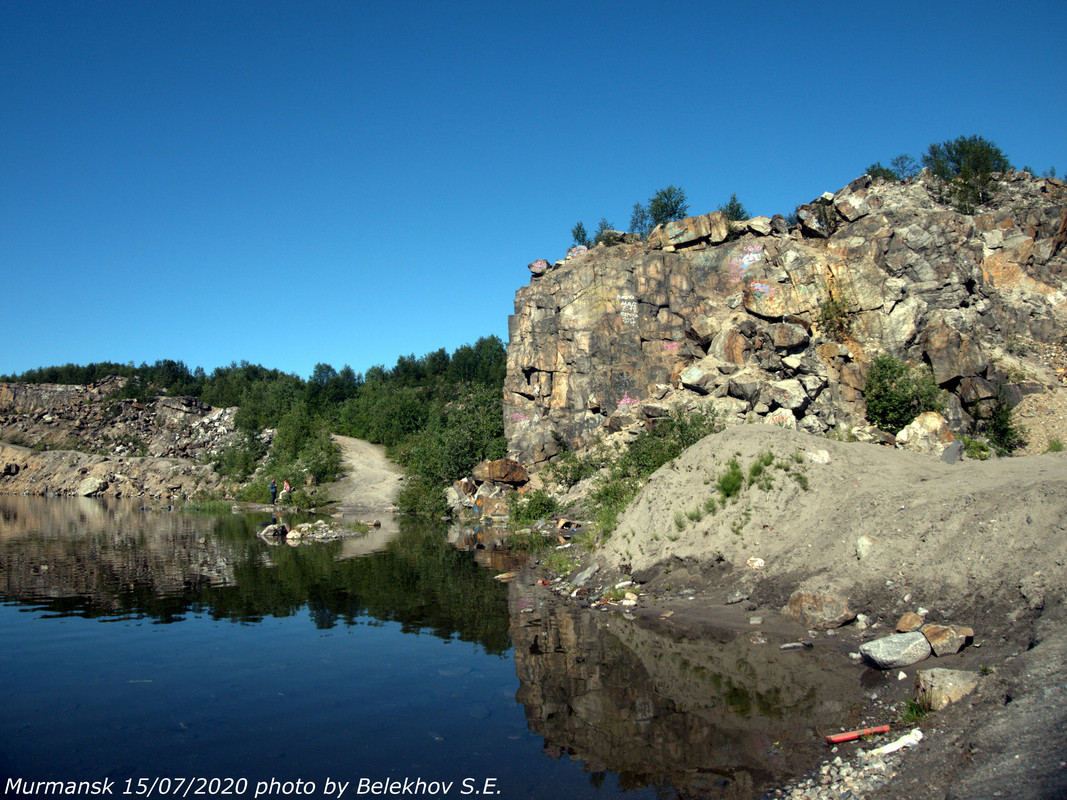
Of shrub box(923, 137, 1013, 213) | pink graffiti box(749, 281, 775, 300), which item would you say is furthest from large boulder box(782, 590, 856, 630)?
shrub box(923, 137, 1013, 213)

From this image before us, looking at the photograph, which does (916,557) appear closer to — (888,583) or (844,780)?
(888,583)

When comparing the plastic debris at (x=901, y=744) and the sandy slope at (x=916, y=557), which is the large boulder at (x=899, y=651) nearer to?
the sandy slope at (x=916, y=557)

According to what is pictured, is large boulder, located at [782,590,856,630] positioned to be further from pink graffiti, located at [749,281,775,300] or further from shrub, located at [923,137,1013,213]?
shrub, located at [923,137,1013,213]

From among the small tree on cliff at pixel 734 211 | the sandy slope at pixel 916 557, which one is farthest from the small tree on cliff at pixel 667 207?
the sandy slope at pixel 916 557

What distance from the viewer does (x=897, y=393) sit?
28141mm

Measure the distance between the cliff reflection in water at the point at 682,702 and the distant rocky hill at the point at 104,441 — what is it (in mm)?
49381

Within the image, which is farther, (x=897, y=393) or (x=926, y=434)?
(x=897, y=393)

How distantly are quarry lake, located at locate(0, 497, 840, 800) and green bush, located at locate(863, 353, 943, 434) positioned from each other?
65.3 ft

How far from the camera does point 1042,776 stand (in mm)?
5023

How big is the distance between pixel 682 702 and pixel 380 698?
4199 mm

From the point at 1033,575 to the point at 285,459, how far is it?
4815 centimetres

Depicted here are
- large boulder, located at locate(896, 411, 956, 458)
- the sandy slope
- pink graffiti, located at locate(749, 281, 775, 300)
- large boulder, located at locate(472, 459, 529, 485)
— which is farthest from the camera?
large boulder, located at locate(472, 459, 529, 485)

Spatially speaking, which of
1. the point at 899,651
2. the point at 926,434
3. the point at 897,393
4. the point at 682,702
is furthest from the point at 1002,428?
the point at 682,702

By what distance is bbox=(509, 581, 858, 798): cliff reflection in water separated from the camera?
6.92 m
